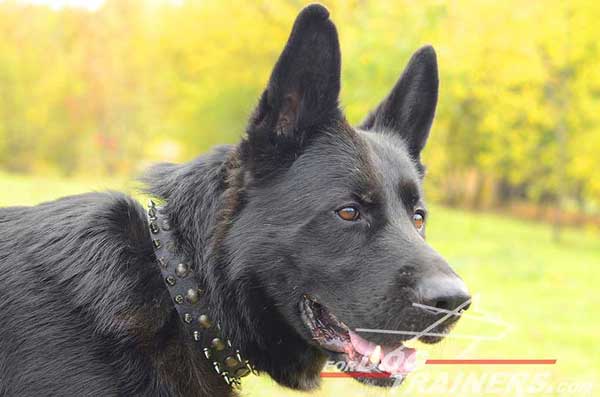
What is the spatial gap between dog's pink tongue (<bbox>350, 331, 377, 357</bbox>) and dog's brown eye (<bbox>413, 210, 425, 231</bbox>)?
0.65 m

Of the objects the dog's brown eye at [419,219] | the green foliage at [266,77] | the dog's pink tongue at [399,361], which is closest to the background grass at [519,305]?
the dog's pink tongue at [399,361]

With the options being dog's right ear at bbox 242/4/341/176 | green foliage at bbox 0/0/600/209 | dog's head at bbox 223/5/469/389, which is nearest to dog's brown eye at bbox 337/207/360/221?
dog's head at bbox 223/5/469/389

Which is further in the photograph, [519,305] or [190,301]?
[519,305]

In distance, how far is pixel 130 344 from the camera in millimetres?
2562

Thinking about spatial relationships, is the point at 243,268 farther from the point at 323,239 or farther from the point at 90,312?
the point at 90,312

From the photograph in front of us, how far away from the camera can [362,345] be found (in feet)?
8.73

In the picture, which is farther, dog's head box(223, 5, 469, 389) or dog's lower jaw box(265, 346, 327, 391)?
dog's lower jaw box(265, 346, 327, 391)

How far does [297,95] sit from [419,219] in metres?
0.85

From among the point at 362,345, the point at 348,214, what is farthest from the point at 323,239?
the point at 362,345

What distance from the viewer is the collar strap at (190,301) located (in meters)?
2.63

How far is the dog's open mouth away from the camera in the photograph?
2646 mm

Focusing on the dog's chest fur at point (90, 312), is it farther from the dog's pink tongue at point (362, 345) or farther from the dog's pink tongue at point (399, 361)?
the dog's pink tongue at point (399, 361)

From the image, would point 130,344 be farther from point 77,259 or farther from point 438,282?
point 438,282

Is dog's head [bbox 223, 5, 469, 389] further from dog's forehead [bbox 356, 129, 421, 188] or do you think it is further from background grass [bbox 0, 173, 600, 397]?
background grass [bbox 0, 173, 600, 397]
